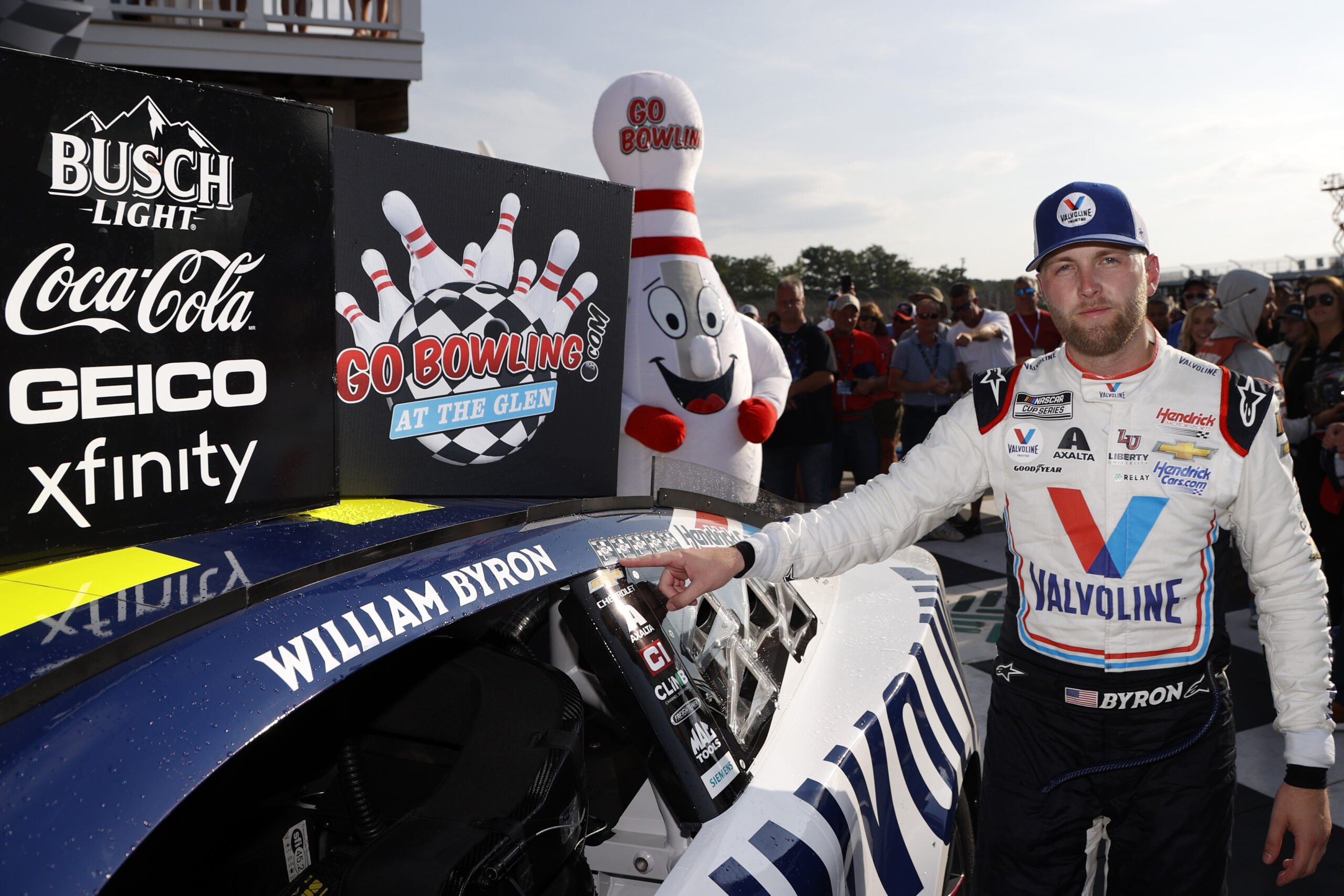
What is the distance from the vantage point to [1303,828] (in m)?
1.79

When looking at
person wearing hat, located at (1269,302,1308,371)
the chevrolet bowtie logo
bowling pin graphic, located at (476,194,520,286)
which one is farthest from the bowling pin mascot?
person wearing hat, located at (1269,302,1308,371)

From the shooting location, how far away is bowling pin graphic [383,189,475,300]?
6.34 ft

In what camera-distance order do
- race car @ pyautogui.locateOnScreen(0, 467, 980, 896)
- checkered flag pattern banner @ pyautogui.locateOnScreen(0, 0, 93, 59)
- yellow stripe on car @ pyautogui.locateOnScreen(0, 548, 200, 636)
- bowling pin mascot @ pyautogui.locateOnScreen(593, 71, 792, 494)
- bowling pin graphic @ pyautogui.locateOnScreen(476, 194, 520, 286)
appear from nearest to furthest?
1. race car @ pyautogui.locateOnScreen(0, 467, 980, 896)
2. yellow stripe on car @ pyautogui.locateOnScreen(0, 548, 200, 636)
3. bowling pin graphic @ pyautogui.locateOnScreen(476, 194, 520, 286)
4. checkered flag pattern banner @ pyautogui.locateOnScreen(0, 0, 93, 59)
5. bowling pin mascot @ pyautogui.locateOnScreen(593, 71, 792, 494)

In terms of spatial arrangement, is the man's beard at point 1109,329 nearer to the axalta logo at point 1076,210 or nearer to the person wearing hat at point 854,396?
the axalta logo at point 1076,210

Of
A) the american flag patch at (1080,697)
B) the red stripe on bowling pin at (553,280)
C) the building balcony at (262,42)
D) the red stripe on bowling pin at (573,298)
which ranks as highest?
the building balcony at (262,42)

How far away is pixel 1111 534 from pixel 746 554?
0.69 metres

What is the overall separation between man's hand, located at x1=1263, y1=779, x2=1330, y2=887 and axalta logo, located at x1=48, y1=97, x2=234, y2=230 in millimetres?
2077

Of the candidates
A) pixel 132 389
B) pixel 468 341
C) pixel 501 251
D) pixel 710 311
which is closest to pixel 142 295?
pixel 132 389

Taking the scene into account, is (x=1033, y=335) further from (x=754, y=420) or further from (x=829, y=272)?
(x=829, y=272)

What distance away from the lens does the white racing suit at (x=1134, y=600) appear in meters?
1.83

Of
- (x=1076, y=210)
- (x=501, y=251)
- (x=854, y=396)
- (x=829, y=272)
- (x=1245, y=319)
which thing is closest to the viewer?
(x=1076, y=210)

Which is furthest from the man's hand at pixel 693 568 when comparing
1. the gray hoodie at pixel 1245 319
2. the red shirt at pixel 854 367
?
the red shirt at pixel 854 367

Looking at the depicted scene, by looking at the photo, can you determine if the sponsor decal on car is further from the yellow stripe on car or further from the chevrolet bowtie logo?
the chevrolet bowtie logo

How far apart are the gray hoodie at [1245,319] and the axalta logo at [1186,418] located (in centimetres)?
306
